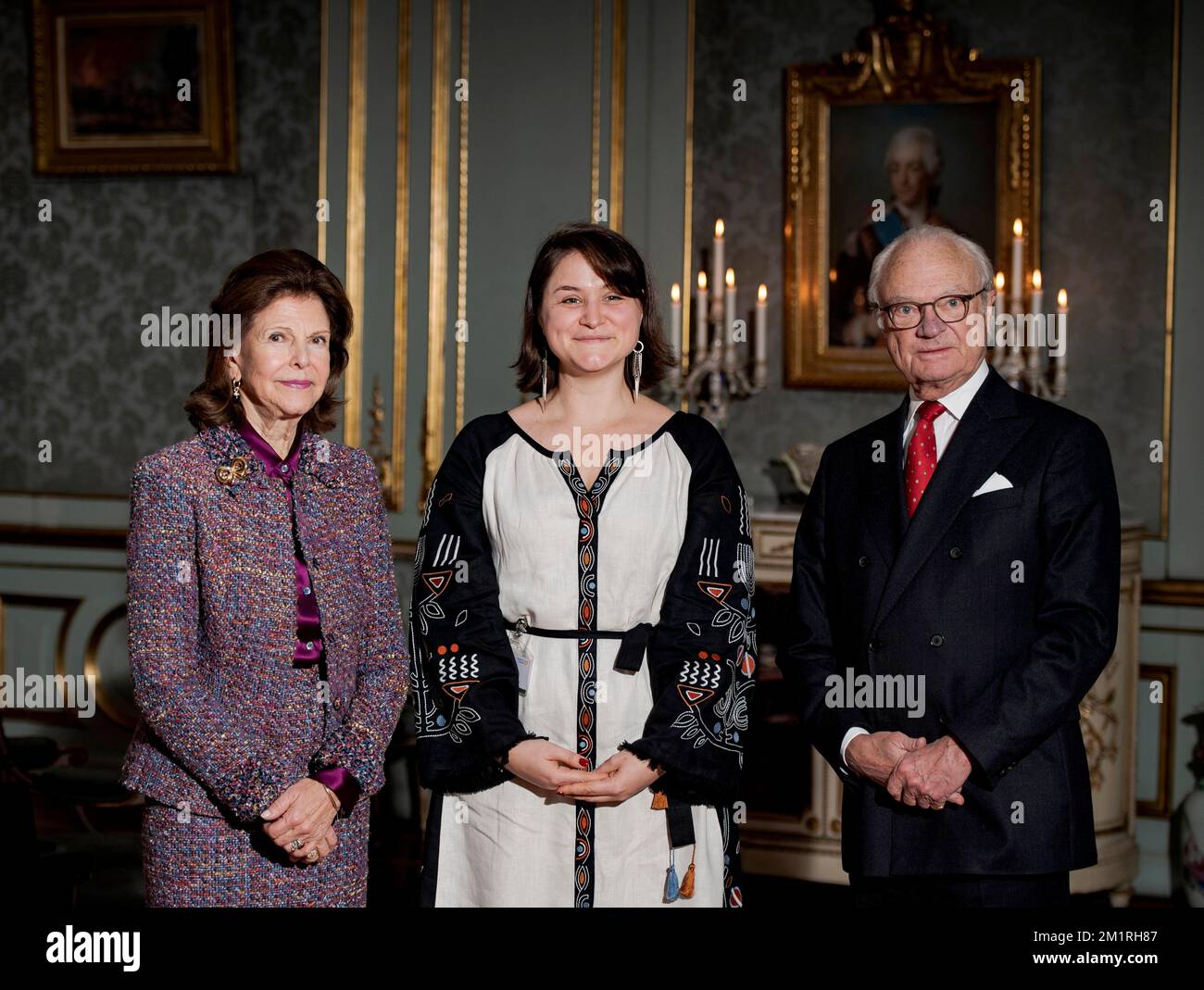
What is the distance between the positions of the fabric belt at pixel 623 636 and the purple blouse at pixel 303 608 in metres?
0.33

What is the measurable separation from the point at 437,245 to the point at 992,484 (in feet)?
9.90

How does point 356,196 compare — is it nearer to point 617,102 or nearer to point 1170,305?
point 617,102

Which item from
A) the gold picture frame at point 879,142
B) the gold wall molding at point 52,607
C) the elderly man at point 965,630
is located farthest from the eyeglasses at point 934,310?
the gold wall molding at point 52,607

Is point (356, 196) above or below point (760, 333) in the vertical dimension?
above

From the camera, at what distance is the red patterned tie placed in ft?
7.03

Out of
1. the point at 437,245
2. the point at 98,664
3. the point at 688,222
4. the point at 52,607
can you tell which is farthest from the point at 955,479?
the point at 52,607

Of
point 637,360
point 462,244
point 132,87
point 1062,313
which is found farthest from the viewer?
point 132,87

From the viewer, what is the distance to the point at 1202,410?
4184 mm

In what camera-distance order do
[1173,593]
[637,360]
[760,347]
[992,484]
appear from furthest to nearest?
1. [760,347]
2. [1173,593]
3. [637,360]
4. [992,484]

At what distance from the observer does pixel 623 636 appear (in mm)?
2117

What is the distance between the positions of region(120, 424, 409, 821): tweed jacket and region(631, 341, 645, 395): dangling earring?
52cm

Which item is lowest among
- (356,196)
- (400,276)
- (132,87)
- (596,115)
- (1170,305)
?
(1170,305)
